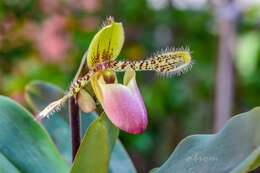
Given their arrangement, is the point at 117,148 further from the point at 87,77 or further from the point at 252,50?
the point at 252,50

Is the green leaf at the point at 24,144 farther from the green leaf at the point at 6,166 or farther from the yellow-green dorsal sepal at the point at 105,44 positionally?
the yellow-green dorsal sepal at the point at 105,44

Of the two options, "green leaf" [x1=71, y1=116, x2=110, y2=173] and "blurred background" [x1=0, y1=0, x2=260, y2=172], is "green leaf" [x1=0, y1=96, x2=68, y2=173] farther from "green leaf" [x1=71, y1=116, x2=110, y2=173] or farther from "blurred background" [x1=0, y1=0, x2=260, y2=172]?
"blurred background" [x1=0, y1=0, x2=260, y2=172]

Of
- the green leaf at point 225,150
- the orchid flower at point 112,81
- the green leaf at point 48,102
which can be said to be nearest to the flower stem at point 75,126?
the orchid flower at point 112,81

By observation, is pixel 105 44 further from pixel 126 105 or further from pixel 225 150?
pixel 225 150

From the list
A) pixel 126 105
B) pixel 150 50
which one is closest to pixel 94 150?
pixel 126 105

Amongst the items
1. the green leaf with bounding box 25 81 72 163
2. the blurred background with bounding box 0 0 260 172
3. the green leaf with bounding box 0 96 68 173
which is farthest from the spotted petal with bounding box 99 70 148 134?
the blurred background with bounding box 0 0 260 172
